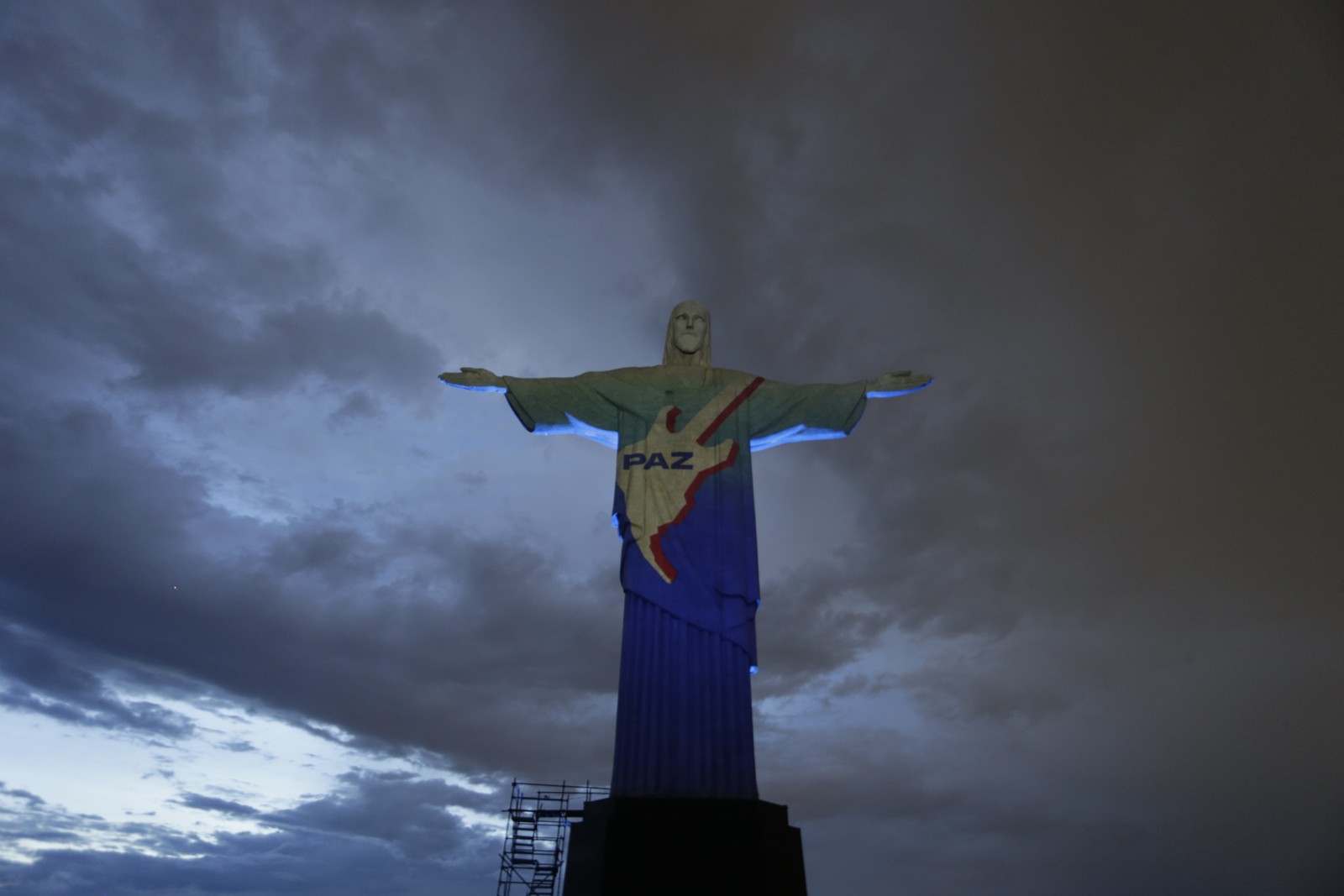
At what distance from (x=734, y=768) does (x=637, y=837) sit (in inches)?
51.7

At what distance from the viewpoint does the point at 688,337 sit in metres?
11.3

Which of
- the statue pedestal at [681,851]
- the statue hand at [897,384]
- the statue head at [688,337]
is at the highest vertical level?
the statue head at [688,337]

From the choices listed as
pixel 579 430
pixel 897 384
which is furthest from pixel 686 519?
pixel 897 384

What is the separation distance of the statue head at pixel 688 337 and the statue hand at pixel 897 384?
2401mm

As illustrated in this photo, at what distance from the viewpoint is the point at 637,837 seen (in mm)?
7914

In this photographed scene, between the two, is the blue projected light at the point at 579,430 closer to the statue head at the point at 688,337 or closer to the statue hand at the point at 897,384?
the statue head at the point at 688,337

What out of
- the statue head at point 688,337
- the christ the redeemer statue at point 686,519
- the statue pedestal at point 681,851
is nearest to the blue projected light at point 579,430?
the christ the redeemer statue at point 686,519

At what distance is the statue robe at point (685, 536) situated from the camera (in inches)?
344

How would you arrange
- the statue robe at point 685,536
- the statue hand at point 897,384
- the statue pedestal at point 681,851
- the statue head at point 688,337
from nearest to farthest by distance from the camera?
1. the statue pedestal at point 681,851
2. the statue robe at point 685,536
3. the statue hand at point 897,384
4. the statue head at point 688,337

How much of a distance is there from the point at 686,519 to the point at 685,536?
230 mm

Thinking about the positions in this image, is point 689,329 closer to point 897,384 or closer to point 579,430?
point 579,430

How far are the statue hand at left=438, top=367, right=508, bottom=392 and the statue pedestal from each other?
5.63 meters

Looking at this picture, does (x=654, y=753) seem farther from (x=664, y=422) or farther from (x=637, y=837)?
(x=664, y=422)

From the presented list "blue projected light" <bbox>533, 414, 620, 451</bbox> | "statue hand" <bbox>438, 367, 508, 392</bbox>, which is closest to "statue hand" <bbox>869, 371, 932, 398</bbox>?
"blue projected light" <bbox>533, 414, 620, 451</bbox>
